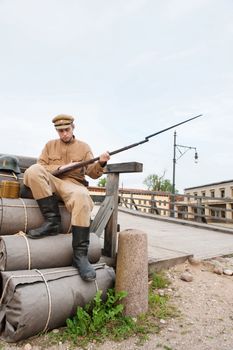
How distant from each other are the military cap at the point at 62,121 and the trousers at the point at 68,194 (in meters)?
0.63

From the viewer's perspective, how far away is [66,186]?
3480mm

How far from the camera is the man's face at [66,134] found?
3.81 meters

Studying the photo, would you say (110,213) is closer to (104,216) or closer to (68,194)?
(104,216)

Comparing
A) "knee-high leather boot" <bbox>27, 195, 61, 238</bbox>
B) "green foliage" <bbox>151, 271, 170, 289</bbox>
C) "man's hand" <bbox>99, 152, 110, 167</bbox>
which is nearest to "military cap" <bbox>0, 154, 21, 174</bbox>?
"knee-high leather boot" <bbox>27, 195, 61, 238</bbox>

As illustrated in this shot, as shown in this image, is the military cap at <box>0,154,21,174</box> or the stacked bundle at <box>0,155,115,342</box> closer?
the stacked bundle at <box>0,155,115,342</box>

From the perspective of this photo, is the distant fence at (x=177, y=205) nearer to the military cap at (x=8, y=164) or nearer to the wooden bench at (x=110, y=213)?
the wooden bench at (x=110, y=213)

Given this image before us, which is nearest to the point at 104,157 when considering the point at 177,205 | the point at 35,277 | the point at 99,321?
the point at 35,277

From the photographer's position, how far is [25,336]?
8.71ft

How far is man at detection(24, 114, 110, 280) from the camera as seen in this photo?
321cm

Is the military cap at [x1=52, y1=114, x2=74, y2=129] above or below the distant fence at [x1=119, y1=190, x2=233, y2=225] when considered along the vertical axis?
above

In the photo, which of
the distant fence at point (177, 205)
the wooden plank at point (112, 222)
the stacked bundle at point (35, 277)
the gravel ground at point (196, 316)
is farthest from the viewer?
the distant fence at point (177, 205)

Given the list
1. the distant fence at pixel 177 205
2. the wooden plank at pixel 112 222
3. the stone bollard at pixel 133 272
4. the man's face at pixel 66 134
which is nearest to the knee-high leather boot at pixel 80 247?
the stone bollard at pixel 133 272

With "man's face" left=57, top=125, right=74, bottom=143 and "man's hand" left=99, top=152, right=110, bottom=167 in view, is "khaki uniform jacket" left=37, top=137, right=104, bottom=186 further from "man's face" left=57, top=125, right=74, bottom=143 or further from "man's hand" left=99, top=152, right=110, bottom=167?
"man's hand" left=99, top=152, right=110, bottom=167

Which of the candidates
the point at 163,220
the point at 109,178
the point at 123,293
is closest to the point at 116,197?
the point at 109,178
